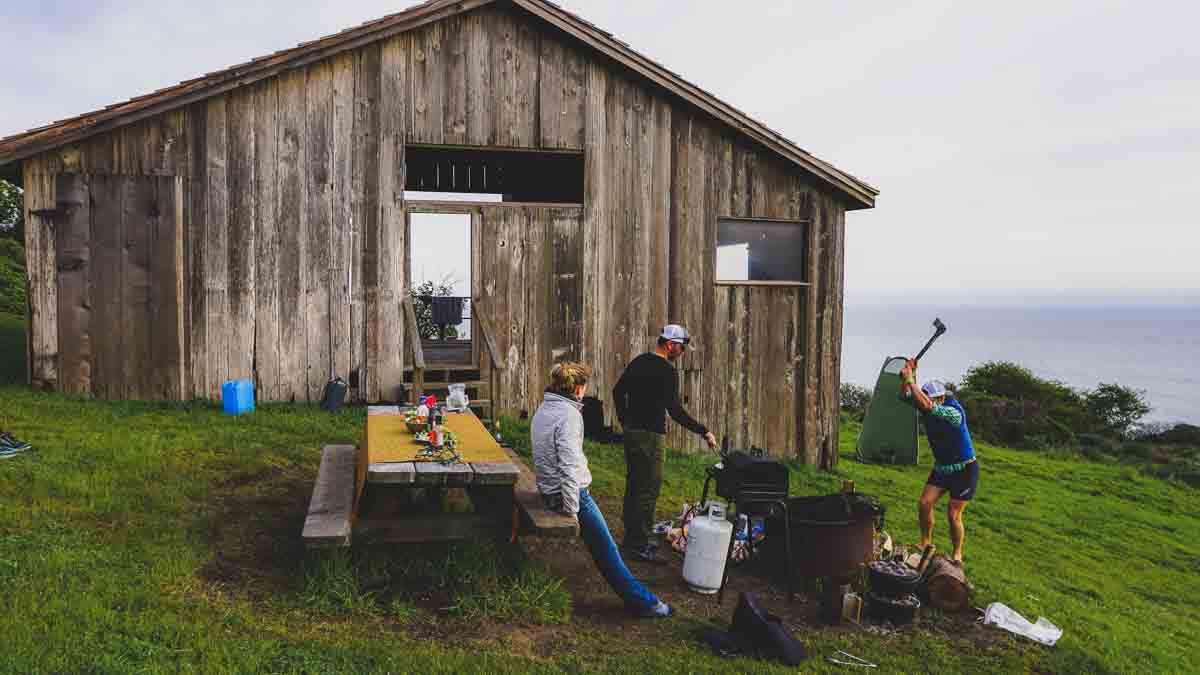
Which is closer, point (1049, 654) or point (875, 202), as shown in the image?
point (1049, 654)

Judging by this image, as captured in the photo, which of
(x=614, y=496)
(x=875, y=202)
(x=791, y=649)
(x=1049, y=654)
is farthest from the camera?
(x=875, y=202)

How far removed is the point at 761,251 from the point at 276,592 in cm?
935

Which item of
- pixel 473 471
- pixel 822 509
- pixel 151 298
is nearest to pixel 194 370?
pixel 151 298

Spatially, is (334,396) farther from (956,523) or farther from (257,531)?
(956,523)

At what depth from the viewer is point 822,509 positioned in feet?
22.2

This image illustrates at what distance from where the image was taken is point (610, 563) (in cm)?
563

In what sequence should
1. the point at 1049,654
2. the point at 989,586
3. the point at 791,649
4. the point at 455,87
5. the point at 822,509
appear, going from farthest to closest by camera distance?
the point at 455,87, the point at 989,586, the point at 822,509, the point at 1049,654, the point at 791,649

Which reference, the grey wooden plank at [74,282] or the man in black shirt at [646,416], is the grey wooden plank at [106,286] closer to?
the grey wooden plank at [74,282]

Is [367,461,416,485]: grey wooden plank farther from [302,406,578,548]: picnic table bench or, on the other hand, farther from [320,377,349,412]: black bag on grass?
[320,377,349,412]: black bag on grass

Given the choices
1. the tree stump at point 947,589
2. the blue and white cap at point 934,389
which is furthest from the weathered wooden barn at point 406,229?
the tree stump at point 947,589

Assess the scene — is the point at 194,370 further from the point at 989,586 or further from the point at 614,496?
the point at 989,586

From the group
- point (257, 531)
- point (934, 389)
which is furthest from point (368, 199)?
point (934, 389)

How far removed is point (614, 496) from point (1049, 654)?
14.2ft

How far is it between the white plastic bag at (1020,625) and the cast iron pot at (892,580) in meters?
0.68
